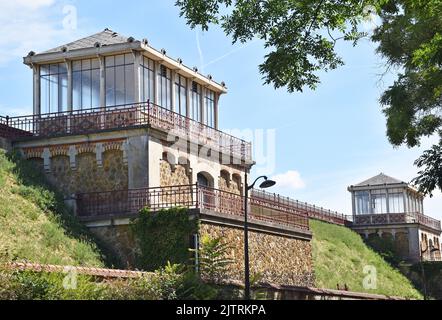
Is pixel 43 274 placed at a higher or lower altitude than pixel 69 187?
lower

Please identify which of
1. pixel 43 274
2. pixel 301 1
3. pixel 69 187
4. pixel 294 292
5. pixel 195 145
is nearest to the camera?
pixel 43 274

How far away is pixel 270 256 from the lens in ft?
104

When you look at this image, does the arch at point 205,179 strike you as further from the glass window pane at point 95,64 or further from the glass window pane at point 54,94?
the glass window pane at point 54,94

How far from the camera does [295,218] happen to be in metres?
34.9

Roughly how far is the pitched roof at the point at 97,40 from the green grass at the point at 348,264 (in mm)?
14363

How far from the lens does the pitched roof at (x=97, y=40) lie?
3272cm

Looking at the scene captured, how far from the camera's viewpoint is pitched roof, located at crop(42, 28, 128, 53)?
107ft

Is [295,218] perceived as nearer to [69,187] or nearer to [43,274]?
[69,187]

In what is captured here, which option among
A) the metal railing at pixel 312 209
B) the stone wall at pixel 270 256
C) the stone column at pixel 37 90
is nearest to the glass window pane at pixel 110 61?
the stone column at pixel 37 90

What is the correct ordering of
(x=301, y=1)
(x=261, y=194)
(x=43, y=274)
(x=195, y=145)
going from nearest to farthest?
1. (x=43, y=274)
2. (x=301, y=1)
3. (x=195, y=145)
4. (x=261, y=194)

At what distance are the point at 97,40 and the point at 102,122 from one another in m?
4.06

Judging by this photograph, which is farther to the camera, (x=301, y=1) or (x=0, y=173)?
(x=0, y=173)
